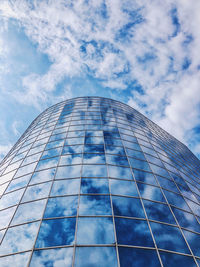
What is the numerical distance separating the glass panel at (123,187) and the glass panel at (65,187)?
2.52 metres

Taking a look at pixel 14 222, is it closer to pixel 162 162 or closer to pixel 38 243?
pixel 38 243

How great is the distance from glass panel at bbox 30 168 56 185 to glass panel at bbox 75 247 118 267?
6244mm

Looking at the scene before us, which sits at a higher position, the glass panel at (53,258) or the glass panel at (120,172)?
the glass panel at (120,172)

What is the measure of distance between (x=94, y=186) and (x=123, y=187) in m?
2.12

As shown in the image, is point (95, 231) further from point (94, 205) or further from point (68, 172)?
point (68, 172)

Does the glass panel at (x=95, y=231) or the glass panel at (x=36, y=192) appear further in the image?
the glass panel at (x=36, y=192)

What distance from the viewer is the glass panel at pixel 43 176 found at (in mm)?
13039

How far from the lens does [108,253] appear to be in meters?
7.82

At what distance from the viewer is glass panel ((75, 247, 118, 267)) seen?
24.4 feet

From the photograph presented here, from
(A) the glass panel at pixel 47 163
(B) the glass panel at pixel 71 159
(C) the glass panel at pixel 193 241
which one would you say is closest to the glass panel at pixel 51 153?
(A) the glass panel at pixel 47 163

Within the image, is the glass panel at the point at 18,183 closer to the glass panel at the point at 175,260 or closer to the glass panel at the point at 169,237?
the glass panel at the point at 169,237

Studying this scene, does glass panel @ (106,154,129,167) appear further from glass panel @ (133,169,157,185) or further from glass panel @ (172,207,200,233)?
glass panel @ (172,207,200,233)

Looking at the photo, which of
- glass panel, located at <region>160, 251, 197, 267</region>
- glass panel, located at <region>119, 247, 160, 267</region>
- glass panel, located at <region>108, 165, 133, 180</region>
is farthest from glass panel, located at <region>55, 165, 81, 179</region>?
glass panel, located at <region>160, 251, 197, 267</region>

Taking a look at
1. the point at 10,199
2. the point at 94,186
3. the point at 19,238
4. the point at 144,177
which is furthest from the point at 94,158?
the point at 19,238
